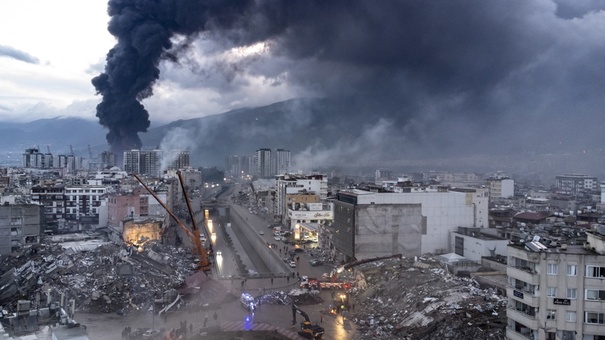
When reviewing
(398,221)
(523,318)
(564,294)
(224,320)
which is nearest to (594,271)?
(564,294)

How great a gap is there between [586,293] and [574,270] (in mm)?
800

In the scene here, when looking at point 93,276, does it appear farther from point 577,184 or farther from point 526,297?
point 577,184

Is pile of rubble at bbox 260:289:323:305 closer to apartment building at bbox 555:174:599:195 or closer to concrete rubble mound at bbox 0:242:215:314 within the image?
concrete rubble mound at bbox 0:242:215:314

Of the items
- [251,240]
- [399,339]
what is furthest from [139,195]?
[399,339]

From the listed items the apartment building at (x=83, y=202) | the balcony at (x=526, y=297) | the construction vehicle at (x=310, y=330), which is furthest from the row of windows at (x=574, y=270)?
the apartment building at (x=83, y=202)

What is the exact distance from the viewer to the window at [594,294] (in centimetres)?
1627

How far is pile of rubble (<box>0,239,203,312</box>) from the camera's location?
86.2 ft

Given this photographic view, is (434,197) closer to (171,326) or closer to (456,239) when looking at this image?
(456,239)

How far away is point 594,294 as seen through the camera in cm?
1633

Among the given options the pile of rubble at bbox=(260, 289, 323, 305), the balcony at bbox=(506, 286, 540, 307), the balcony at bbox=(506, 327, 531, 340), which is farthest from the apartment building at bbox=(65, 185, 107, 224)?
the balcony at bbox=(506, 286, 540, 307)

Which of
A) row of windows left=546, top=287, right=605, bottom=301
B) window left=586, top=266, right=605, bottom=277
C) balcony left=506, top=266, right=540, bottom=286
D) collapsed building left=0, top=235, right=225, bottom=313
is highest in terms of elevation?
window left=586, top=266, right=605, bottom=277

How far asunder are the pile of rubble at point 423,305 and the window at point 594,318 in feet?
10.4

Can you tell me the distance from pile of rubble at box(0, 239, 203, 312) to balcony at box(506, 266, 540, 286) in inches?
732

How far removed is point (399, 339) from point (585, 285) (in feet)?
25.0
